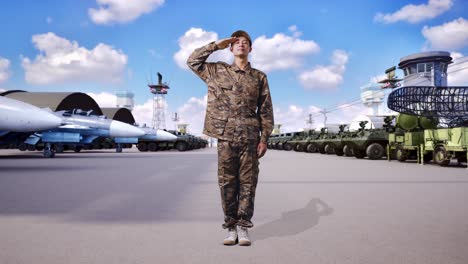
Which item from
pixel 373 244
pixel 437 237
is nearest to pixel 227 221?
pixel 373 244

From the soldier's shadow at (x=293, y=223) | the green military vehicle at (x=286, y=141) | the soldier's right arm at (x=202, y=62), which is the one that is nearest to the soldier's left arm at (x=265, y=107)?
the soldier's right arm at (x=202, y=62)

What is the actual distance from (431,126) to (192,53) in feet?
50.1

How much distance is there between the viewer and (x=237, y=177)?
3432 mm

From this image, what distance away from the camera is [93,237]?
137 inches

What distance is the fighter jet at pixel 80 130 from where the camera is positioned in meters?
17.2

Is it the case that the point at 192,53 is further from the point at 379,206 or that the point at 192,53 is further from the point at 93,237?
the point at 379,206

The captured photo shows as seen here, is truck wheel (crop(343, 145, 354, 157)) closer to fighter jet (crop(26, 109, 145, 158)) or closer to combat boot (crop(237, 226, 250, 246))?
fighter jet (crop(26, 109, 145, 158))

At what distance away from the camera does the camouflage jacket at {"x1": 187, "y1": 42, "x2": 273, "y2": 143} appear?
3.33 m

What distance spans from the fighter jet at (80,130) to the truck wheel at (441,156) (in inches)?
614

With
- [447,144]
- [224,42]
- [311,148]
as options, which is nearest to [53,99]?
[311,148]

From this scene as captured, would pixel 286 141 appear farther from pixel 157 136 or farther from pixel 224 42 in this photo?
pixel 224 42

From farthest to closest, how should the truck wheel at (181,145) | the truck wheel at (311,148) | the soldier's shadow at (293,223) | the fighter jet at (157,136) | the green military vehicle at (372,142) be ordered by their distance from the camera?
1. the truck wheel at (181,145)
2. the fighter jet at (157,136)
3. the truck wheel at (311,148)
4. the green military vehicle at (372,142)
5. the soldier's shadow at (293,223)

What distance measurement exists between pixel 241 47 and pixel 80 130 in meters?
17.9

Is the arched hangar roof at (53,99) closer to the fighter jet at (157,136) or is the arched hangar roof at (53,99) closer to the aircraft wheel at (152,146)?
the aircraft wheel at (152,146)
